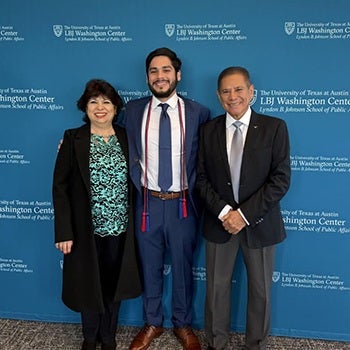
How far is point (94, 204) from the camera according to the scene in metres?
2.24

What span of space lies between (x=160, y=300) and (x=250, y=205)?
97 cm

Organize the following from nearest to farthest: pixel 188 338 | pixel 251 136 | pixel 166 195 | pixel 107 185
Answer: pixel 251 136 < pixel 107 185 < pixel 166 195 < pixel 188 338

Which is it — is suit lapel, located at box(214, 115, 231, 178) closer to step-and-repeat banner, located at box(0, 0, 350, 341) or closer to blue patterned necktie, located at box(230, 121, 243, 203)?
blue patterned necktie, located at box(230, 121, 243, 203)

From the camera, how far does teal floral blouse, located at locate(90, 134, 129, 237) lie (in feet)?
7.29

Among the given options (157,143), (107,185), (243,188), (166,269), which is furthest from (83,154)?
(166,269)

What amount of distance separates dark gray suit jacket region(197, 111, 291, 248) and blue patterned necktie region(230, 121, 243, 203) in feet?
0.09

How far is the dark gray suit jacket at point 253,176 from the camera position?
83.3 inches

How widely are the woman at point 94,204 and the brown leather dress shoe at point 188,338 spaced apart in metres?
0.51

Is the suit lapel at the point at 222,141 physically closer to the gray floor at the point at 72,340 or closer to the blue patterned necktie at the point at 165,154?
the blue patterned necktie at the point at 165,154

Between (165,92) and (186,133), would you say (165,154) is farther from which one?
(165,92)

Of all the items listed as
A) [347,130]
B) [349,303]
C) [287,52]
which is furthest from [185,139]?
[349,303]

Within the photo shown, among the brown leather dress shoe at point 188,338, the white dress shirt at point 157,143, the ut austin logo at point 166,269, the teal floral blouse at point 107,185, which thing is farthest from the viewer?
the ut austin logo at point 166,269

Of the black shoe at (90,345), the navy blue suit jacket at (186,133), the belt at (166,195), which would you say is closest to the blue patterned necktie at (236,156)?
the navy blue suit jacket at (186,133)

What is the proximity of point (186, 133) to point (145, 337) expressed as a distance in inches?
53.1
